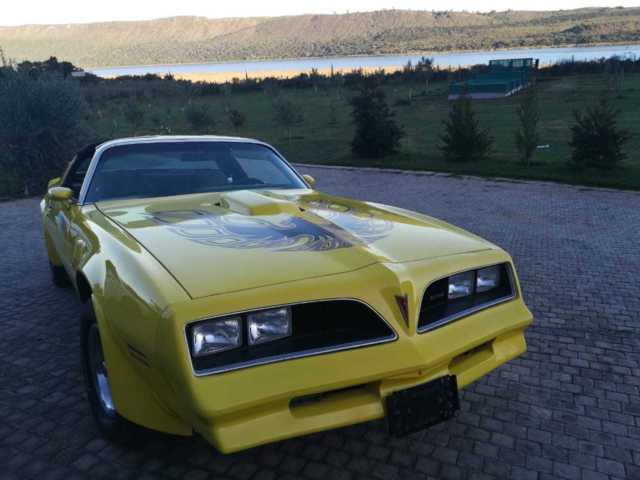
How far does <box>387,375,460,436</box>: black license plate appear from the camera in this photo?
7.14ft

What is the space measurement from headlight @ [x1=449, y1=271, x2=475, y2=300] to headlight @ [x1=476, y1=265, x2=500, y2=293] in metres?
0.05

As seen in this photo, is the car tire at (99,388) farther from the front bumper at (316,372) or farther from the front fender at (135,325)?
the front bumper at (316,372)

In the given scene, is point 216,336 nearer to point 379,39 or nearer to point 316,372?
point 316,372

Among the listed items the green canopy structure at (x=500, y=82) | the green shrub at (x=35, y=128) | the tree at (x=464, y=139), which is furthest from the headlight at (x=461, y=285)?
the green canopy structure at (x=500, y=82)

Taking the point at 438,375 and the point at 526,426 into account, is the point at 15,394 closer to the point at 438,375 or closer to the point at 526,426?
the point at 438,375

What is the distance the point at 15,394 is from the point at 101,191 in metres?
1.44

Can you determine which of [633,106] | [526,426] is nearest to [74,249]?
[526,426]

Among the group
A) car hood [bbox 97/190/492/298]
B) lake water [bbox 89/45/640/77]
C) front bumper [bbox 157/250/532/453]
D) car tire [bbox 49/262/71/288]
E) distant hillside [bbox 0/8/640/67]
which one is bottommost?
car tire [bbox 49/262/71/288]

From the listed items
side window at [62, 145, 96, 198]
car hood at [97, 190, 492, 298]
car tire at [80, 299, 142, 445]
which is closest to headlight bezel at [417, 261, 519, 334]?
car hood at [97, 190, 492, 298]

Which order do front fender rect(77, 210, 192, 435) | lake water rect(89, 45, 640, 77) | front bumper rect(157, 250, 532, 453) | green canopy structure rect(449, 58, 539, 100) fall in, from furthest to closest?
1. lake water rect(89, 45, 640, 77)
2. green canopy structure rect(449, 58, 539, 100)
3. front fender rect(77, 210, 192, 435)
4. front bumper rect(157, 250, 532, 453)

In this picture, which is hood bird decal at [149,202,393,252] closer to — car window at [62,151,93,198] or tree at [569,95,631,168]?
car window at [62,151,93,198]

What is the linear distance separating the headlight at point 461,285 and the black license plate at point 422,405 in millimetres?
432

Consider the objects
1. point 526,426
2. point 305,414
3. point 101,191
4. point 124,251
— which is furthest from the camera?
point 101,191

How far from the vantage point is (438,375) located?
231cm
